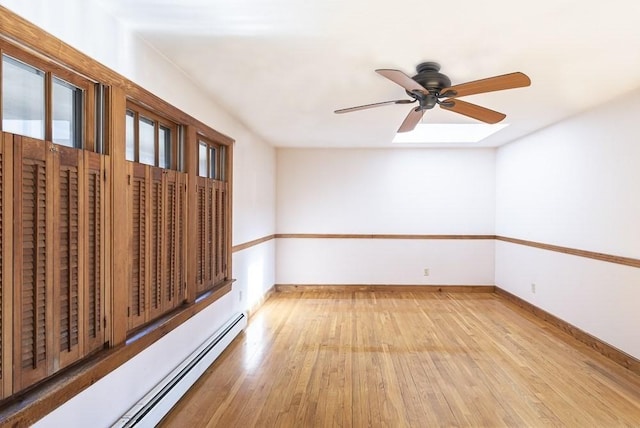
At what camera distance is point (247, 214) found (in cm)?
425

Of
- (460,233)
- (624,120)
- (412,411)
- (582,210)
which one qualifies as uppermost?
(624,120)

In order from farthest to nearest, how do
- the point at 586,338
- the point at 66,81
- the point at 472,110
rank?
the point at 586,338
the point at 472,110
the point at 66,81

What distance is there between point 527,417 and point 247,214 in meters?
3.25

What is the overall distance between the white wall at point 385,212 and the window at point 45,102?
399 cm

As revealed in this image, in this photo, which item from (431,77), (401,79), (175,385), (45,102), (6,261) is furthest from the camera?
(431,77)

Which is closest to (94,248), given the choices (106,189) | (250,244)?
(106,189)

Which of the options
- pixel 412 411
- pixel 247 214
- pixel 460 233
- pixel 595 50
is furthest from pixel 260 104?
pixel 460 233

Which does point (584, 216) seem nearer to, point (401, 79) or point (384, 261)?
point (401, 79)

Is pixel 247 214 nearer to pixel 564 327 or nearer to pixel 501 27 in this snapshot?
pixel 501 27

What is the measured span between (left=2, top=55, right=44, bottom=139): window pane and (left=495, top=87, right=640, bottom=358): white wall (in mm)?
4053

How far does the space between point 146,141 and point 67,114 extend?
2.22 feet

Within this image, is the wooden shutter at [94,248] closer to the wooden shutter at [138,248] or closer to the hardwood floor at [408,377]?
the wooden shutter at [138,248]

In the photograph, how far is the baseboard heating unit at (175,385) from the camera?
1900mm

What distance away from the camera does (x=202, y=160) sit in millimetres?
3250
